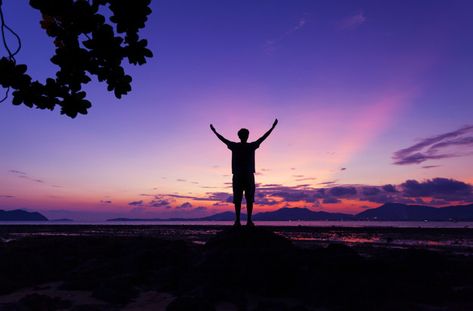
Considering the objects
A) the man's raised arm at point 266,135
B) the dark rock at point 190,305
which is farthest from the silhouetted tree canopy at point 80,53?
the man's raised arm at point 266,135

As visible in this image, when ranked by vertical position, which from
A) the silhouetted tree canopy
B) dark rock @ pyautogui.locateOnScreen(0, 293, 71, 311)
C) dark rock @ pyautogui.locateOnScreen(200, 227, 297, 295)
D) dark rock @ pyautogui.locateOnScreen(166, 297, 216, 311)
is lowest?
dark rock @ pyautogui.locateOnScreen(0, 293, 71, 311)

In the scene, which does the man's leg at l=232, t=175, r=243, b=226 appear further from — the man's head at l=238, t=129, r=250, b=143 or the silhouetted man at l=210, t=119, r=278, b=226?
the man's head at l=238, t=129, r=250, b=143

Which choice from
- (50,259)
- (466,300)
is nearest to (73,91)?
(466,300)

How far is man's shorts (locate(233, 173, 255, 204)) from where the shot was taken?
44.5 feet

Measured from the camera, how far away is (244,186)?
1368cm

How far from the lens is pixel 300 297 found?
12844 mm

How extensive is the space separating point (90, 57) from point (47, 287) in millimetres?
14624

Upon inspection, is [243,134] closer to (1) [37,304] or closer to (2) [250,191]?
(2) [250,191]

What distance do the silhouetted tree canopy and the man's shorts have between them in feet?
33.6

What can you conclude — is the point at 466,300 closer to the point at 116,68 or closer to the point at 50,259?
the point at 116,68

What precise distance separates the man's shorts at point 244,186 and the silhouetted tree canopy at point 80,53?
10.2 meters

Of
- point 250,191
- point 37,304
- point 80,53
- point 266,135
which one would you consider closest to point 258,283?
point 250,191

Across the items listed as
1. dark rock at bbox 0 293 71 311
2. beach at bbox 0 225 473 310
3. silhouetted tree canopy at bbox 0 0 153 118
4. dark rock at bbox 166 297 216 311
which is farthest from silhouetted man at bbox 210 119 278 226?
silhouetted tree canopy at bbox 0 0 153 118

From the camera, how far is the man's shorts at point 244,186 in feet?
44.5
